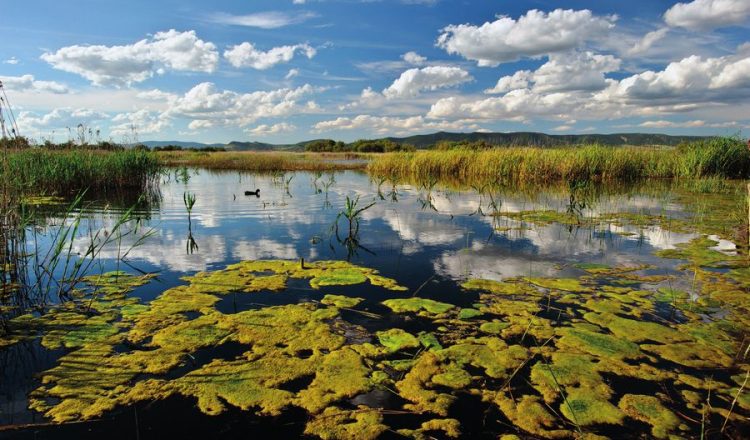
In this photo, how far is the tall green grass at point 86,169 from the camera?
39.7 ft

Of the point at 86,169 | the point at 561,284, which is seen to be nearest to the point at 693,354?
the point at 561,284

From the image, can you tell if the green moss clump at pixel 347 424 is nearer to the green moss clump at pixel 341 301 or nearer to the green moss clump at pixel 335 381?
the green moss clump at pixel 335 381

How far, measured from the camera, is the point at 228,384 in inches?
120

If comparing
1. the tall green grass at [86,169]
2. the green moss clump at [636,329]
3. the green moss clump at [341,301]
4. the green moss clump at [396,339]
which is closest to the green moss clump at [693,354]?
the green moss clump at [636,329]

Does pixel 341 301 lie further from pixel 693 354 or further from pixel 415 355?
pixel 693 354

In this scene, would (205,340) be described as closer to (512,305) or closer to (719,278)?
(512,305)

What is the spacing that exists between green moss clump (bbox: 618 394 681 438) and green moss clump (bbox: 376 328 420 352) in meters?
1.55

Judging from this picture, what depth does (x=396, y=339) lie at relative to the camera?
3.77m

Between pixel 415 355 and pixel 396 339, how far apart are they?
1.10 ft

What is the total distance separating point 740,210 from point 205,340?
38.2 ft

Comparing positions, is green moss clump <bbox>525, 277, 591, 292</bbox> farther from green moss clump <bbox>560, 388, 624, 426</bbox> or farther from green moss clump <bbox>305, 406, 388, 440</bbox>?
green moss clump <bbox>305, 406, 388, 440</bbox>

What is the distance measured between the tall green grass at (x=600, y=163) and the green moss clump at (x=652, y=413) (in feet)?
56.6

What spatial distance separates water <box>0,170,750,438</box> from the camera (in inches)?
107

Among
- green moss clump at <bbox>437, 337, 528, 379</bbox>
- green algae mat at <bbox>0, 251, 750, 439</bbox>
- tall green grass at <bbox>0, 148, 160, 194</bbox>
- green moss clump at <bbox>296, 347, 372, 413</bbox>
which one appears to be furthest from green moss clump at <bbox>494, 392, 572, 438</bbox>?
tall green grass at <bbox>0, 148, 160, 194</bbox>
